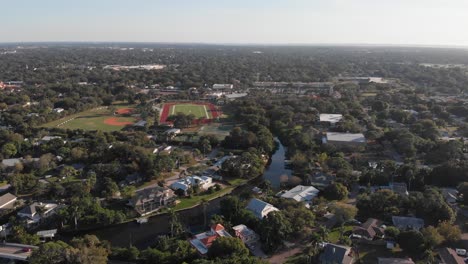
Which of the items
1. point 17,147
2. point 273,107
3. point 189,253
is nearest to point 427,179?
point 189,253

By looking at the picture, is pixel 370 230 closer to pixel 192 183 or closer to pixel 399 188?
pixel 399 188

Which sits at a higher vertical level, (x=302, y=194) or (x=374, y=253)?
(x=302, y=194)

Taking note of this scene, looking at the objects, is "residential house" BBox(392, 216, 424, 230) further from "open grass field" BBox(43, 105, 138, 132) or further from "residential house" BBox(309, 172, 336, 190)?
"open grass field" BBox(43, 105, 138, 132)

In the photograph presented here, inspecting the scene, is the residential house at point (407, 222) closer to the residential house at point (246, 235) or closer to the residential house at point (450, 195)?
the residential house at point (450, 195)

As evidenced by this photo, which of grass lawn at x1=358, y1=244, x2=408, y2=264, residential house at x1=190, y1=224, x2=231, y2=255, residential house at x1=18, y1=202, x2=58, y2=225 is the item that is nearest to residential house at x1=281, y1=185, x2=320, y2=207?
grass lawn at x1=358, y1=244, x2=408, y2=264

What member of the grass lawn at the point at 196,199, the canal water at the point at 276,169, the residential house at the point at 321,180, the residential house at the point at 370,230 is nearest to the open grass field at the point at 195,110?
the canal water at the point at 276,169

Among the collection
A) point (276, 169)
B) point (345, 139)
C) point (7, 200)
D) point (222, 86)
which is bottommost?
point (276, 169)

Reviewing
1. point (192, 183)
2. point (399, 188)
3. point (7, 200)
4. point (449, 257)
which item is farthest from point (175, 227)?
point (399, 188)
